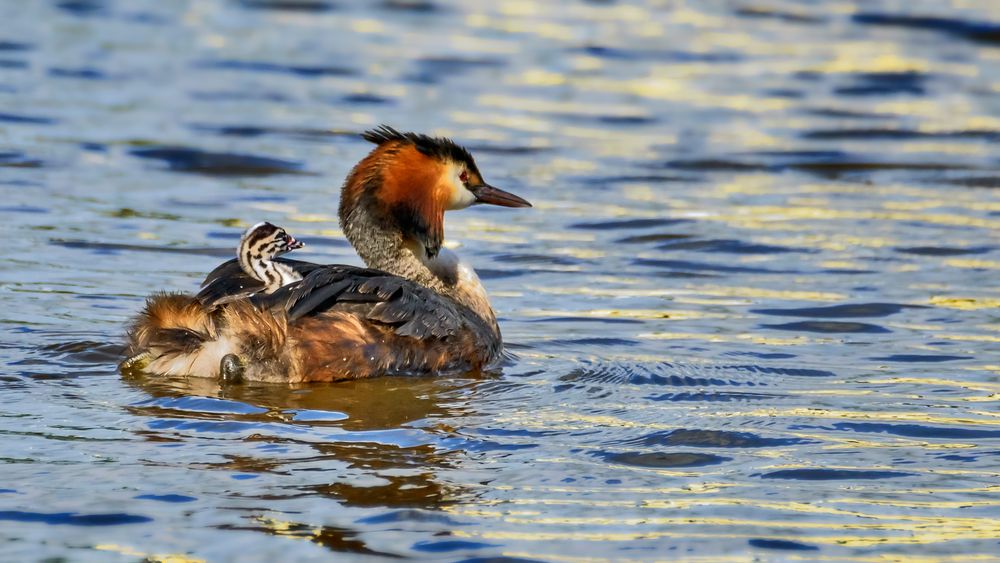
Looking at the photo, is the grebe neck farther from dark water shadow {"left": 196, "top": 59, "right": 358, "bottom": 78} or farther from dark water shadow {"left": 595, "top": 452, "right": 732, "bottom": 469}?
dark water shadow {"left": 196, "top": 59, "right": 358, "bottom": 78}

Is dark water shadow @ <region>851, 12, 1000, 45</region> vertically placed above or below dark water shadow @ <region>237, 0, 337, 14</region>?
above

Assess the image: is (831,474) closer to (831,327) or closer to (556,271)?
(831,327)

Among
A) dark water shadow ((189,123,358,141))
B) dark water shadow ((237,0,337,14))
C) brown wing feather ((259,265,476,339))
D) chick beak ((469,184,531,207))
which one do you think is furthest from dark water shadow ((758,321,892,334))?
dark water shadow ((237,0,337,14))

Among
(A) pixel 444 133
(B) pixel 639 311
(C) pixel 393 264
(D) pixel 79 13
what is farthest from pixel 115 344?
(D) pixel 79 13

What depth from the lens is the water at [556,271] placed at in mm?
4992

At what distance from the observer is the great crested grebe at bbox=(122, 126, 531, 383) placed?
6516 millimetres

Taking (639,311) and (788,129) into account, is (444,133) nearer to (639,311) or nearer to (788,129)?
(788,129)

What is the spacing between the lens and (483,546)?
4.68 meters

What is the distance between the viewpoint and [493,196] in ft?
26.0

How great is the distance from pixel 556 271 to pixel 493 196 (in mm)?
A: 1282

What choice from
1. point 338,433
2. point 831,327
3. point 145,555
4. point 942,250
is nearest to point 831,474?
point 338,433

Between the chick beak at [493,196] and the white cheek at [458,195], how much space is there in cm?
3

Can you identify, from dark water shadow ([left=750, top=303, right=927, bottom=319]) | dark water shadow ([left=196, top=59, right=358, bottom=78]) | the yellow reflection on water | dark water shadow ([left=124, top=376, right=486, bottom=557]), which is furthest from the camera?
dark water shadow ([left=196, top=59, right=358, bottom=78])

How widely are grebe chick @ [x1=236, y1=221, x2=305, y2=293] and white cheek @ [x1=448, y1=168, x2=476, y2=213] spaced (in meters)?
1.13
